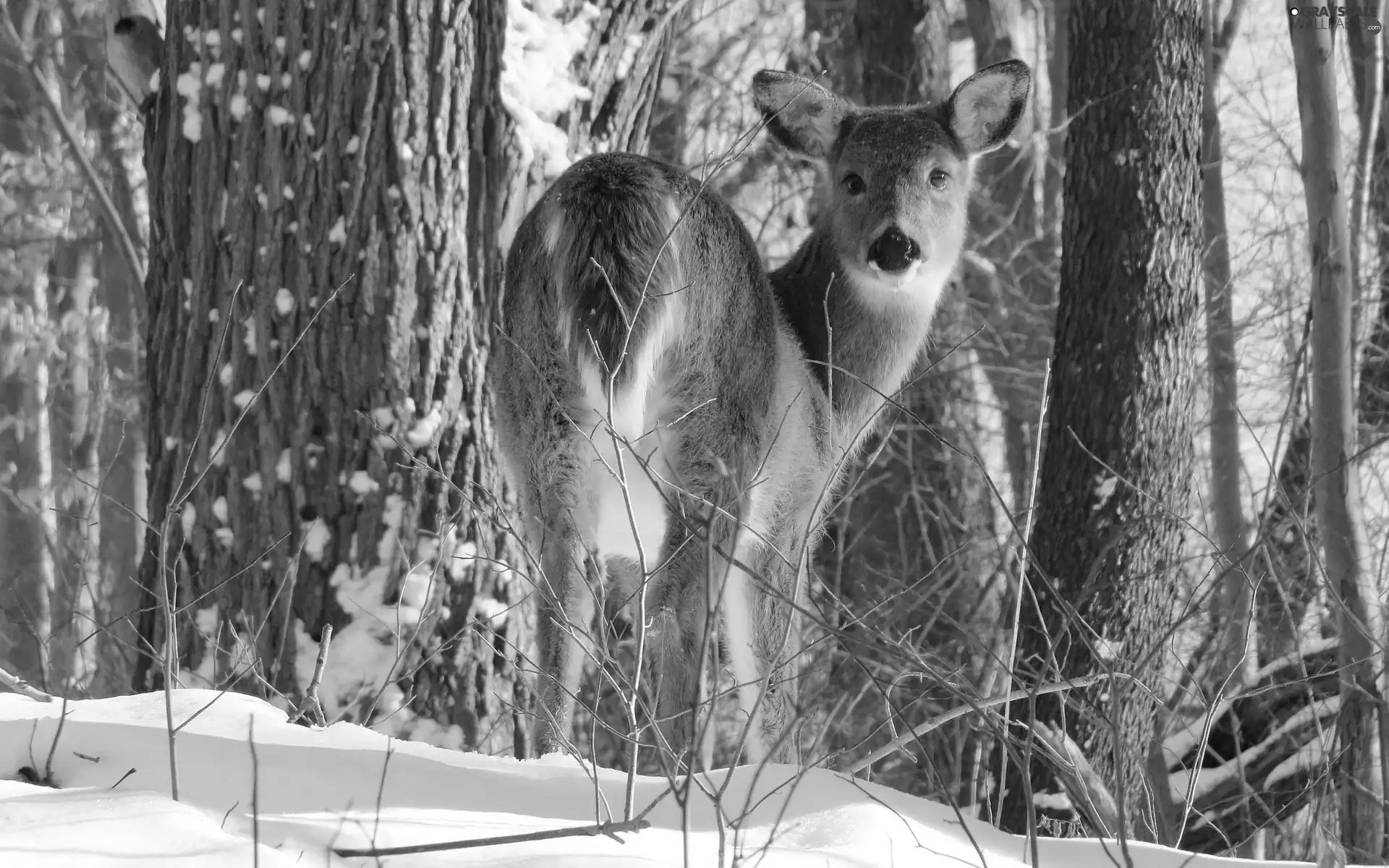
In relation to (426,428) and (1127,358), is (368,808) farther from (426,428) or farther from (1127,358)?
(1127,358)

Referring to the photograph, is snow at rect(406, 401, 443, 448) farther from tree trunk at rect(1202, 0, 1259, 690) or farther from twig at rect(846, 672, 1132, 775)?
tree trunk at rect(1202, 0, 1259, 690)

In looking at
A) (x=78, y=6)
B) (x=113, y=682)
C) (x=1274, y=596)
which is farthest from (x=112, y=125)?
(x=1274, y=596)

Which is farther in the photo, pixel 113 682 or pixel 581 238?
pixel 113 682

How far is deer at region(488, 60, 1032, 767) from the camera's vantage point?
4.12 meters

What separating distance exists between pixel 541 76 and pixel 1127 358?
2.53 metres

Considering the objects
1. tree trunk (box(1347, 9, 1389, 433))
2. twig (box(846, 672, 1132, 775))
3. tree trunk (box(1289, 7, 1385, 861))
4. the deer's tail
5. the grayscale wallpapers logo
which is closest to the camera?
twig (box(846, 672, 1132, 775))

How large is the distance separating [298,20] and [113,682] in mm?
4774

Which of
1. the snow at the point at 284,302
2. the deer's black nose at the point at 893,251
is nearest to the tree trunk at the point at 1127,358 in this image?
the deer's black nose at the point at 893,251

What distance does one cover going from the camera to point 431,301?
5125mm

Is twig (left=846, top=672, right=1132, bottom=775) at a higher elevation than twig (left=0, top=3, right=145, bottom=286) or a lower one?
lower

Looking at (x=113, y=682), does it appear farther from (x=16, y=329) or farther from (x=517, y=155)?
(x=16, y=329)

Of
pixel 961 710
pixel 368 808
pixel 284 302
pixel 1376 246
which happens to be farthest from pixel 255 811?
pixel 1376 246

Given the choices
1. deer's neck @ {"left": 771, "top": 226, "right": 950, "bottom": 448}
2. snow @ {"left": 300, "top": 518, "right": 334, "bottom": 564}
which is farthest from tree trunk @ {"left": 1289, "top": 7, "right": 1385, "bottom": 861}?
snow @ {"left": 300, "top": 518, "right": 334, "bottom": 564}

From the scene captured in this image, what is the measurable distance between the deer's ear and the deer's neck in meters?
0.54
